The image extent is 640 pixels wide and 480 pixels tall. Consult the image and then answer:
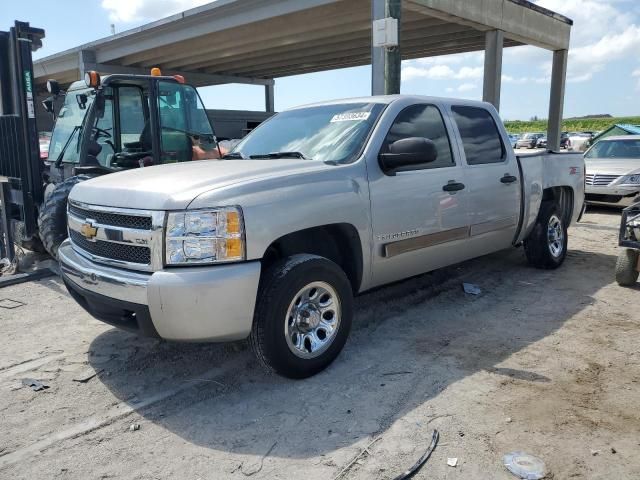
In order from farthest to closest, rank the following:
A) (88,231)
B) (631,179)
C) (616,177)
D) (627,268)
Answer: (616,177) → (631,179) → (627,268) → (88,231)

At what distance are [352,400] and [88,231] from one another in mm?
2104

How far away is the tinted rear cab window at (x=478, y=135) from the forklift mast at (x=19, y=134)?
492 cm

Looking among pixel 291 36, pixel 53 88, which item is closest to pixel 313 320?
pixel 53 88

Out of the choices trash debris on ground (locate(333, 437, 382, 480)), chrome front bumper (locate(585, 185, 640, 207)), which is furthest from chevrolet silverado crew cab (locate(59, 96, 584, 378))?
chrome front bumper (locate(585, 185, 640, 207))

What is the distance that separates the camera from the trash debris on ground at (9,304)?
539cm

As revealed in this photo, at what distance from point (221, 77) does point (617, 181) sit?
20.3 meters

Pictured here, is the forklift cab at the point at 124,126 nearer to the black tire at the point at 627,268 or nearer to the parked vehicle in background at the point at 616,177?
the black tire at the point at 627,268

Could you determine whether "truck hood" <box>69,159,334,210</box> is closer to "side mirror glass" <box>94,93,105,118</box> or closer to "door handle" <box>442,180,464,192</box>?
"door handle" <box>442,180,464,192</box>

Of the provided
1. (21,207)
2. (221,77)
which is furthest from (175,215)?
(221,77)

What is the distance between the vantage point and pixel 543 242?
6441 millimetres

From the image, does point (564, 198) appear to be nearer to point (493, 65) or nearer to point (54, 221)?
point (54, 221)

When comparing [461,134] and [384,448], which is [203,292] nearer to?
[384,448]

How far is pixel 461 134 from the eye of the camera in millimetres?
5105

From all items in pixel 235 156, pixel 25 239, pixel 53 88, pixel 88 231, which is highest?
pixel 53 88
